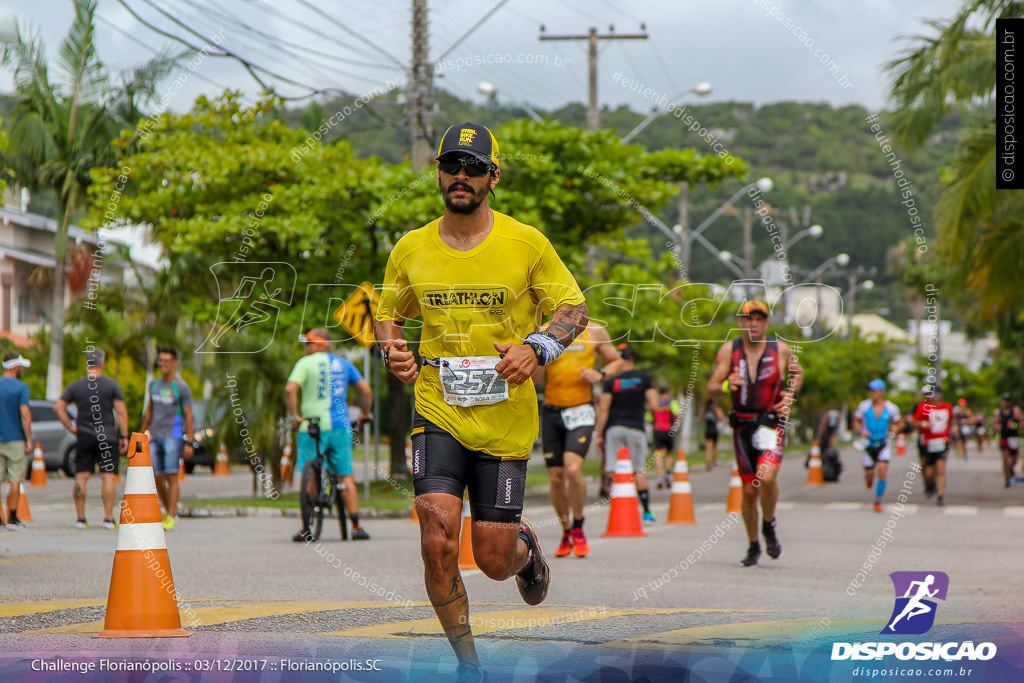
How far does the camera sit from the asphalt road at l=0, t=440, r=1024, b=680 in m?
5.05

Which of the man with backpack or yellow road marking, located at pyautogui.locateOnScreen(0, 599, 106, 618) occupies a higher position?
the man with backpack

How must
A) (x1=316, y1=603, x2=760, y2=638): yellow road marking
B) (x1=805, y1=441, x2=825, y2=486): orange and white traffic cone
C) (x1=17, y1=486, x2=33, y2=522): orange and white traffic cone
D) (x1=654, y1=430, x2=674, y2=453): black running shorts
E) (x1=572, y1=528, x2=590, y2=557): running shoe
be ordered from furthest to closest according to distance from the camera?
(x1=805, y1=441, x2=825, y2=486): orange and white traffic cone → (x1=654, y1=430, x2=674, y2=453): black running shorts → (x1=17, y1=486, x2=33, y2=522): orange and white traffic cone → (x1=572, y1=528, x2=590, y2=557): running shoe → (x1=316, y1=603, x2=760, y2=638): yellow road marking

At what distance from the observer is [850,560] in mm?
10422

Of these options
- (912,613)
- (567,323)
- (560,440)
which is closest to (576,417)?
(560,440)

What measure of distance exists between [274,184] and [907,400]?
195ft

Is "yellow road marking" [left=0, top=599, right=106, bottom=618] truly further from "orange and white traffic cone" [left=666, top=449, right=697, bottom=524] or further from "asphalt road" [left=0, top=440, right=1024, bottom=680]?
"orange and white traffic cone" [left=666, top=449, right=697, bottom=524]

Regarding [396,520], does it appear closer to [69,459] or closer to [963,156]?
[963,156]

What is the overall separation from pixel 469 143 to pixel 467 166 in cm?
9

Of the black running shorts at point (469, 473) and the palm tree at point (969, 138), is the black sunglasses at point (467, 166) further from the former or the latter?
the palm tree at point (969, 138)

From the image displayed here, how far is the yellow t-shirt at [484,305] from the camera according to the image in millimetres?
4805

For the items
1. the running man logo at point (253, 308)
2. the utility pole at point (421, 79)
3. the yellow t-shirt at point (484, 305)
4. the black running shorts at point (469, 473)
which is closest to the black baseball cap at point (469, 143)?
the yellow t-shirt at point (484, 305)

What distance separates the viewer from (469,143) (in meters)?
4.80

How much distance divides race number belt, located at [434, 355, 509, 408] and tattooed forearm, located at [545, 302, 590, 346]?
0.25 meters

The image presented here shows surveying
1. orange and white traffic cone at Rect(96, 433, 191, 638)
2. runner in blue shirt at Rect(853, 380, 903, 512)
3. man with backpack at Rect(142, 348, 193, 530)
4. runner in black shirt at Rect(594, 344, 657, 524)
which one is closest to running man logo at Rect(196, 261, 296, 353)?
man with backpack at Rect(142, 348, 193, 530)
